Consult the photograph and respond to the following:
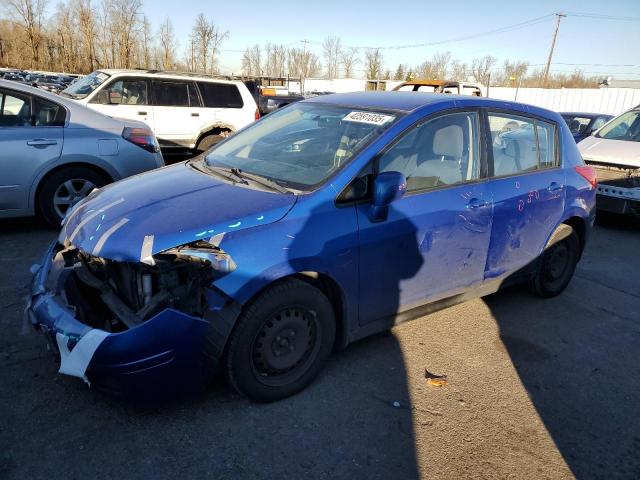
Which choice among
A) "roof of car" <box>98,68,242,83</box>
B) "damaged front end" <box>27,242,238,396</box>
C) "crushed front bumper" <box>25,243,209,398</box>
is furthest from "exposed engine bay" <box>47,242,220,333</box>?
"roof of car" <box>98,68,242,83</box>

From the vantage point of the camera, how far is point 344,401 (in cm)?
297

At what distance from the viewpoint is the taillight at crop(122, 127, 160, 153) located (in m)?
5.89

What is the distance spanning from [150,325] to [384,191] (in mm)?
1467

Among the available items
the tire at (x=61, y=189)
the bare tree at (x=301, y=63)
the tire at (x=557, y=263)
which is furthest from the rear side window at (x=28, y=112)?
the bare tree at (x=301, y=63)

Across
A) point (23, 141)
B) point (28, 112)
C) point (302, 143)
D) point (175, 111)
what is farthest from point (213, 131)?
point (302, 143)

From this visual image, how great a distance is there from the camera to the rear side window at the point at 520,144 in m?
3.85

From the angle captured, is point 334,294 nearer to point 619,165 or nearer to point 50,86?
point 619,165

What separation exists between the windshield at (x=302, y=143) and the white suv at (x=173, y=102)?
19.8ft

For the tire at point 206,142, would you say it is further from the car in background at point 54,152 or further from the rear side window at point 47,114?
the rear side window at point 47,114

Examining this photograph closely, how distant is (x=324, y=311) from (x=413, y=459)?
0.92 meters

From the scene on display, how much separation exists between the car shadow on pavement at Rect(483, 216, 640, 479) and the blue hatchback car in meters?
0.54

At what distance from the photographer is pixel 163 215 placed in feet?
8.92

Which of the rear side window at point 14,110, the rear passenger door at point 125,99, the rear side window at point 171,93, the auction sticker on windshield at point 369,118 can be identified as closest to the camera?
the auction sticker on windshield at point 369,118

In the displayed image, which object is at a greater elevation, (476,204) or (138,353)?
(476,204)
